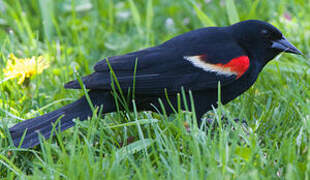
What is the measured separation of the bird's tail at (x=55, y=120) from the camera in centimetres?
264

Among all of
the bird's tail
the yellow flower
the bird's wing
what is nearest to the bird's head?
the bird's wing

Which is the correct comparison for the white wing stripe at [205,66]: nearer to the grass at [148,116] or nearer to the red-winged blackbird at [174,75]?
the red-winged blackbird at [174,75]

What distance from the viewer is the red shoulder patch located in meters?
2.84

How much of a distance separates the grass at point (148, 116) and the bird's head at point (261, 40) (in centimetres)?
24

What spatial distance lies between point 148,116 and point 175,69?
14.2 inches

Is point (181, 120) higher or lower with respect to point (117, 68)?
lower

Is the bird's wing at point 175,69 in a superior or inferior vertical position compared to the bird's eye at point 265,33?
inferior

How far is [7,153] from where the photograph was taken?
269 centimetres

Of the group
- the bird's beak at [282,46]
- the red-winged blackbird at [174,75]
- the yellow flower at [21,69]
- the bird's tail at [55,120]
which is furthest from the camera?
the yellow flower at [21,69]

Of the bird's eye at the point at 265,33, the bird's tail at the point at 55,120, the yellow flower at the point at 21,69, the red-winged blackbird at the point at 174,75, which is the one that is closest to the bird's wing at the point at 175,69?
the red-winged blackbird at the point at 174,75

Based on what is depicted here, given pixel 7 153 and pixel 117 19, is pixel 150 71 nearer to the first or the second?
pixel 7 153

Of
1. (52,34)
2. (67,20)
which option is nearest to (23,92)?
(52,34)

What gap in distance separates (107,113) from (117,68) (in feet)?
1.33

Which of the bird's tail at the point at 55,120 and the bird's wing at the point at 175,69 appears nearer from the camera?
the bird's tail at the point at 55,120
